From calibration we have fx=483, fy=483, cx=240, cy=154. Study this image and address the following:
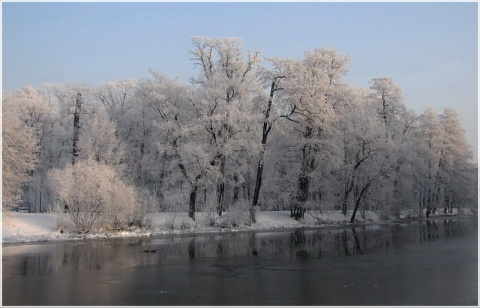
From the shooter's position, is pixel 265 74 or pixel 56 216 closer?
pixel 56 216

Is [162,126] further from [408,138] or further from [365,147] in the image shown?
[408,138]

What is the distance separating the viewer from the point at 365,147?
1874 inches

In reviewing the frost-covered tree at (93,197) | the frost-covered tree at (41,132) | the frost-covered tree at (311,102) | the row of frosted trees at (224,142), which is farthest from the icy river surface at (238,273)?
the frost-covered tree at (41,132)

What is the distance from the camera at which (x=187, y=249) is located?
977 inches

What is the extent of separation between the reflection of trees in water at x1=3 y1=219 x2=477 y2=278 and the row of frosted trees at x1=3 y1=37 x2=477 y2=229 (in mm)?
5722

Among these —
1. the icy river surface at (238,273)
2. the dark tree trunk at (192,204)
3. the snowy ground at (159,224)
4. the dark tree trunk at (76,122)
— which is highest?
the dark tree trunk at (76,122)

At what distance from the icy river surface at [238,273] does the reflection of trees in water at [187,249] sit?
5 cm

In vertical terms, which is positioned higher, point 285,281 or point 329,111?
point 329,111

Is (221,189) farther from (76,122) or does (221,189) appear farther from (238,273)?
(238,273)

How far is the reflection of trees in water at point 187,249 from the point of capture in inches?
749

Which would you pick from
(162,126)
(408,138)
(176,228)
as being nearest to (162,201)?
(176,228)

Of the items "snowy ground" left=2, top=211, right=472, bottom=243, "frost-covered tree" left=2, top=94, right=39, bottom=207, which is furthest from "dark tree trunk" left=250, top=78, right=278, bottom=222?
"frost-covered tree" left=2, top=94, right=39, bottom=207

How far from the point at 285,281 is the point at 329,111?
95.7 ft

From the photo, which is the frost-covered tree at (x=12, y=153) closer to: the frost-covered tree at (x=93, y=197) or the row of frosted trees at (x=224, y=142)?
the row of frosted trees at (x=224, y=142)
